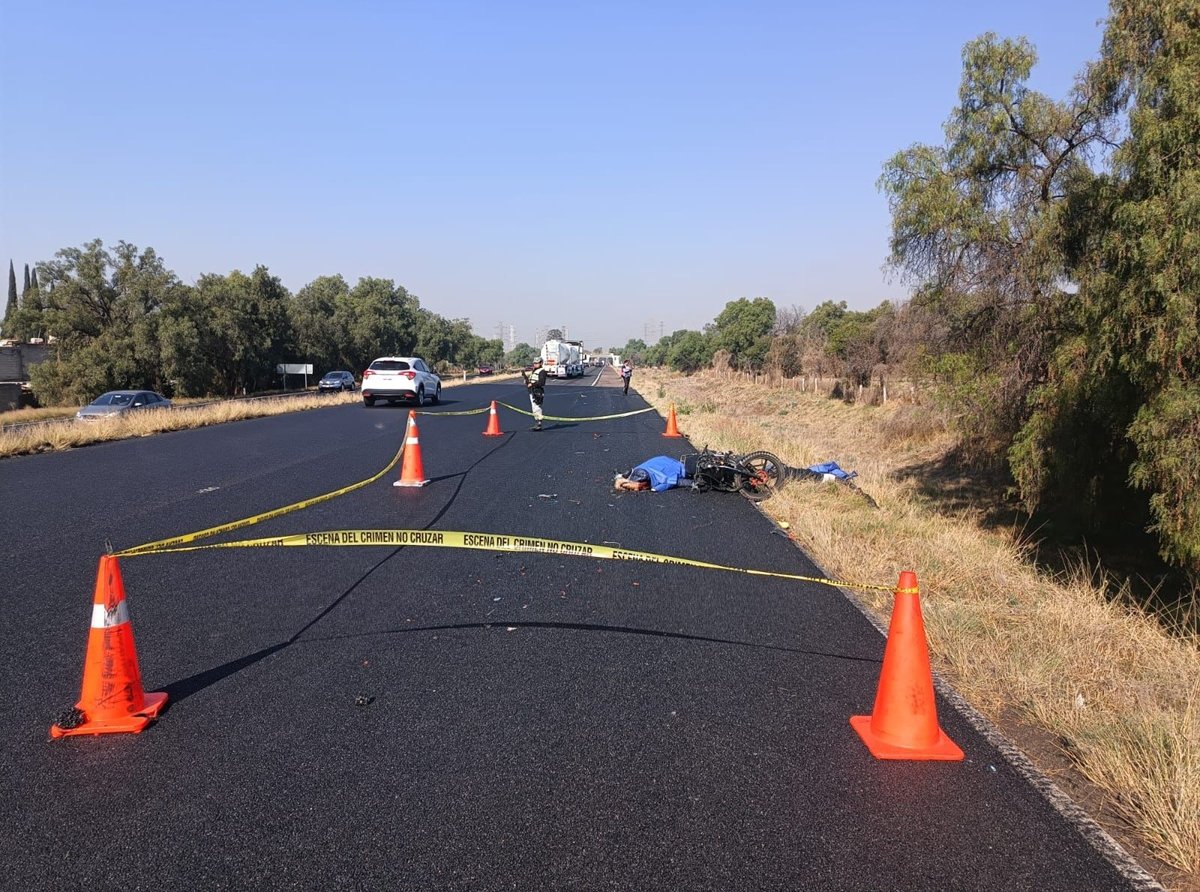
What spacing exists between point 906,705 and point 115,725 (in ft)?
13.1

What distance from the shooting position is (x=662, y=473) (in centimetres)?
1304

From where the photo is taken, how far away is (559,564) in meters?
8.05

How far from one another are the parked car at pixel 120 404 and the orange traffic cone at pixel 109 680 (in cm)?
2289

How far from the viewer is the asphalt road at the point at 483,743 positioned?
3.30 meters

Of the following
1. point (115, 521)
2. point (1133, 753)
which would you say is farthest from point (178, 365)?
point (1133, 753)

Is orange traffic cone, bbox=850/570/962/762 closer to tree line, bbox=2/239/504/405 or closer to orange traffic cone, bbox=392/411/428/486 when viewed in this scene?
orange traffic cone, bbox=392/411/428/486

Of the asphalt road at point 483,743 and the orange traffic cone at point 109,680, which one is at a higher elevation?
the orange traffic cone at point 109,680

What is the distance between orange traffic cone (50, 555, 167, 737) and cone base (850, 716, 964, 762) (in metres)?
3.68

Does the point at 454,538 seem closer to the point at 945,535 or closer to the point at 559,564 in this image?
the point at 559,564

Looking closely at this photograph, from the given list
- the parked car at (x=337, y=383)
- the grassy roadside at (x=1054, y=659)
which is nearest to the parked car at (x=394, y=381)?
the grassy roadside at (x=1054, y=659)

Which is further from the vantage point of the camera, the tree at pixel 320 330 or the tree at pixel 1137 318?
the tree at pixel 320 330

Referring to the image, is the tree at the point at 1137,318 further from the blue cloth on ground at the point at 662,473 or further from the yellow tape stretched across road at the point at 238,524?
the yellow tape stretched across road at the point at 238,524

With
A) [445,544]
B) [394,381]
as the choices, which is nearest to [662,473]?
[445,544]

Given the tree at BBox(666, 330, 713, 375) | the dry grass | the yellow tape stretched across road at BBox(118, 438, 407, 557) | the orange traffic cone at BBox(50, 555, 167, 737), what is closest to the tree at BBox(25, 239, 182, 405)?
the dry grass
